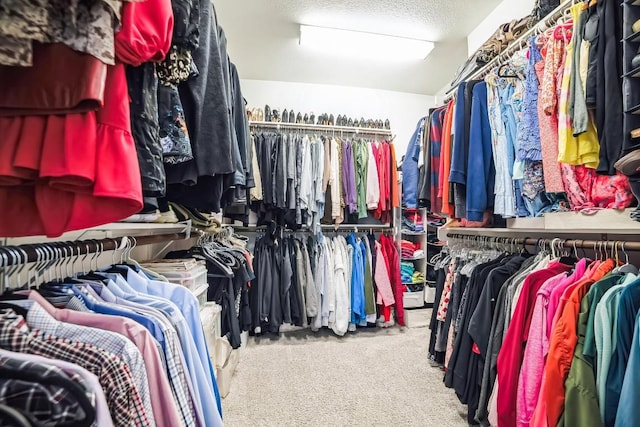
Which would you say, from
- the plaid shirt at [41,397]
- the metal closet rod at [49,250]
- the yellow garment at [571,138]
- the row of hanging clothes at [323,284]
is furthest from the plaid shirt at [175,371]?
the row of hanging clothes at [323,284]

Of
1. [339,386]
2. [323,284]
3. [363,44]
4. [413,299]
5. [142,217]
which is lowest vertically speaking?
[339,386]

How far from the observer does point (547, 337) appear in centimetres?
116

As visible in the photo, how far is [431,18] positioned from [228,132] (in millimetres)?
2181

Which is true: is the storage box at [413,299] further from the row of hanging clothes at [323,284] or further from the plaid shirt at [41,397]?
the plaid shirt at [41,397]

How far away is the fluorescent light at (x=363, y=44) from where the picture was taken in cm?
253

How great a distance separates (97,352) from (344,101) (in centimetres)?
351

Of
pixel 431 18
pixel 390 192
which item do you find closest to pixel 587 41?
pixel 431 18

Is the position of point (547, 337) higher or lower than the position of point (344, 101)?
lower

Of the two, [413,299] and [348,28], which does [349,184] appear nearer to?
[348,28]

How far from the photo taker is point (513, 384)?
126 cm

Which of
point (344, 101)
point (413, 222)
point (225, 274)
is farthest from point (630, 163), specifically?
point (344, 101)

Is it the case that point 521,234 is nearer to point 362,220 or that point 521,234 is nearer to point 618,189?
point 618,189

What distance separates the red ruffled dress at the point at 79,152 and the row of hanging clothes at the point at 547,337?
1.32 m

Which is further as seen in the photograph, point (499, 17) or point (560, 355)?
point (499, 17)
